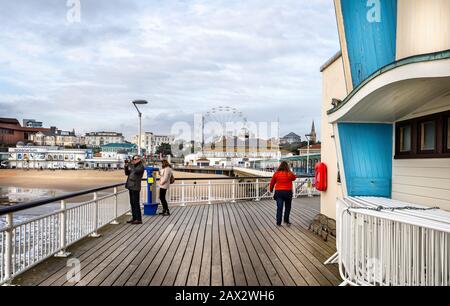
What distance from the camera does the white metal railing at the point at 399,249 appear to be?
2.39m

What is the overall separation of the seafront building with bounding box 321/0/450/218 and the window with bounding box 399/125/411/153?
13mm

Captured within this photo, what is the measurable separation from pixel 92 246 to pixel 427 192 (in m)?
5.03

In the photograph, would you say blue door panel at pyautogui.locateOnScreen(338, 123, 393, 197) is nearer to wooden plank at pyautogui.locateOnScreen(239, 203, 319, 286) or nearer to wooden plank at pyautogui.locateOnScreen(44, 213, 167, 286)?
wooden plank at pyautogui.locateOnScreen(239, 203, 319, 286)

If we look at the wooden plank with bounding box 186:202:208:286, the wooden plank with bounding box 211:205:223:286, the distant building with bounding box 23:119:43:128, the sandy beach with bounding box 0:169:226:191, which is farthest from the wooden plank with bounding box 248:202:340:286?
the distant building with bounding box 23:119:43:128

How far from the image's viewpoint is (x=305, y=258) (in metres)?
4.43

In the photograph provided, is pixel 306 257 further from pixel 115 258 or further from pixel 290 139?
pixel 290 139

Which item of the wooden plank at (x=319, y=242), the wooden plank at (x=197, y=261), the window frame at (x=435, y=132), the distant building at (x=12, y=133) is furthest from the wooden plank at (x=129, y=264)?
the distant building at (x=12, y=133)

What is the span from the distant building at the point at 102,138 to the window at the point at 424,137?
151355mm

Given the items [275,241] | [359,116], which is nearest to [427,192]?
[359,116]

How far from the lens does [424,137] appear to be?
3.85m

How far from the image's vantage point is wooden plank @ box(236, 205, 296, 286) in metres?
3.62

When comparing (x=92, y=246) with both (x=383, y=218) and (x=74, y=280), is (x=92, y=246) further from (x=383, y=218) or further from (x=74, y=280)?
(x=383, y=218)

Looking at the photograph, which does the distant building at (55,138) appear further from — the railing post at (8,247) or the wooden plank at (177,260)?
the railing post at (8,247)

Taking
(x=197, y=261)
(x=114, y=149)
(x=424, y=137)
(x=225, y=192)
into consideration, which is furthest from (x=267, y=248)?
(x=114, y=149)
